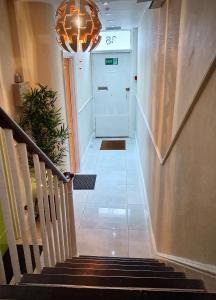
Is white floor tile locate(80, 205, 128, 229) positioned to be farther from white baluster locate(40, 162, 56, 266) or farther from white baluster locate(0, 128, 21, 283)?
white baluster locate(0, 128, 21, 283)

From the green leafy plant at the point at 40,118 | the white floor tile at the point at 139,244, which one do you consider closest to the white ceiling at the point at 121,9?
the green leafy plant at the point at 40,118

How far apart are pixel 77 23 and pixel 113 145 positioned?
4.61 meters

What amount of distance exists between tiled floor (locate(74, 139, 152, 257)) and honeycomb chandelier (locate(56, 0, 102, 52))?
2.15 metres

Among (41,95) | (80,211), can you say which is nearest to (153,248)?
(80,211)

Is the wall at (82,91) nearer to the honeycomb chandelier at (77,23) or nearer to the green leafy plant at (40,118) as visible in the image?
the green leafy plant at (40,118)

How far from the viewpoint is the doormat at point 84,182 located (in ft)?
13.6

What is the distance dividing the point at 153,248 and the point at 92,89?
476 centimetres

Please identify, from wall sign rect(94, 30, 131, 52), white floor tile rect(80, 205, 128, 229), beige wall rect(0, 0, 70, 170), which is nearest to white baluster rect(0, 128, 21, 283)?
beige wall rect(0, 0, 70, 170)

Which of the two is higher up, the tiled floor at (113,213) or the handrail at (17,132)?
the handrail at (17,132)

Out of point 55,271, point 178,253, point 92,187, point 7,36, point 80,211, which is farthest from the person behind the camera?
point 92,187

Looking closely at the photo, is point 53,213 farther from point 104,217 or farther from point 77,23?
point 104,217

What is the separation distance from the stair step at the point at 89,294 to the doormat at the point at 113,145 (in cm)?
518

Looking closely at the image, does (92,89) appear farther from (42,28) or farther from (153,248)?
(153,248)

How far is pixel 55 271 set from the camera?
130 centimetres
